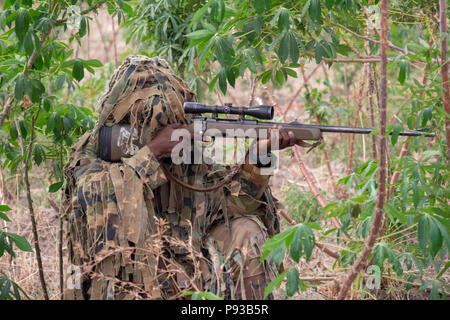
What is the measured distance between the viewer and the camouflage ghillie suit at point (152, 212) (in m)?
2.87

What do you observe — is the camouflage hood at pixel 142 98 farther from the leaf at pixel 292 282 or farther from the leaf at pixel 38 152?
the leaf at pixel 292 282

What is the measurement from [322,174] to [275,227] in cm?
285

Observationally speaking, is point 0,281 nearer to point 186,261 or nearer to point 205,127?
point 186,261

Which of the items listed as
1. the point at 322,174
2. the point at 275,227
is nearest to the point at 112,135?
the point at 275,227

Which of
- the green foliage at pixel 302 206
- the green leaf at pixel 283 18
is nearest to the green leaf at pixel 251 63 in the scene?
the green leaf at pixel 283 18

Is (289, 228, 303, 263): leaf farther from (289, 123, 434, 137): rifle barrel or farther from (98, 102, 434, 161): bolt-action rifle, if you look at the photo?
(98, 102, 434, 161): bolt-action rifle

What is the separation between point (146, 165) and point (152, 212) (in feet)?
0.81

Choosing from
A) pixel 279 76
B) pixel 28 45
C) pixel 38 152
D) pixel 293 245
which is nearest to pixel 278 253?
pixel 293 245

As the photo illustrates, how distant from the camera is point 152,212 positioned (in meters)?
3.00

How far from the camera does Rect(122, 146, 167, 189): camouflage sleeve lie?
9.57ft

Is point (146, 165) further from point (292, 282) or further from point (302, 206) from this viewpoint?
point (302, 206)
